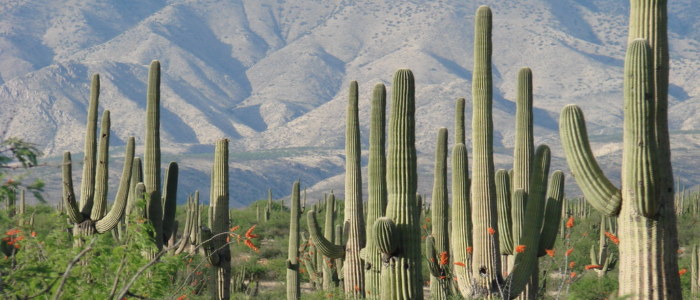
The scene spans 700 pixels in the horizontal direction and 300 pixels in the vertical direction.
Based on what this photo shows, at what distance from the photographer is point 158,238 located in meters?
15.0

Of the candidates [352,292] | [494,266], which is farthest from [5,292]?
[352,292]

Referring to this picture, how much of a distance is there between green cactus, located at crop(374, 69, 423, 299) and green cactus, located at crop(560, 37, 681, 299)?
2.18 m

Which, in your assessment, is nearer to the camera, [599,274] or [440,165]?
[440,165]

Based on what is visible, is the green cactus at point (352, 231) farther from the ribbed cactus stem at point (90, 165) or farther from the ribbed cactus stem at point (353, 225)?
the ribbed cactus stem at point (90, 165)

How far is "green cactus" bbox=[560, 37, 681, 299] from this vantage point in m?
8.48

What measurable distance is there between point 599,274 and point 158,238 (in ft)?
34.4

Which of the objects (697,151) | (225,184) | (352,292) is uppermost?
(697,151)

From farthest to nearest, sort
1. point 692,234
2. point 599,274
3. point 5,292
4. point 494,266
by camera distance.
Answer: point 692,234 → point 599,274 → point 494,266 → point 5,292

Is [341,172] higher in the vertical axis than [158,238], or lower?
higher

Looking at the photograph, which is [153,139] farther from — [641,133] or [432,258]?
[641,133]

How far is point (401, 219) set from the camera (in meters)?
10.5

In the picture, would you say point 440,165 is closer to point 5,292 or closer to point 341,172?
point 5,292

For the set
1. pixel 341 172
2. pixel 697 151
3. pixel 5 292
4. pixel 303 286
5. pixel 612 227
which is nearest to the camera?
pixel 5 292

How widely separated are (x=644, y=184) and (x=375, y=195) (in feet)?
14.2
